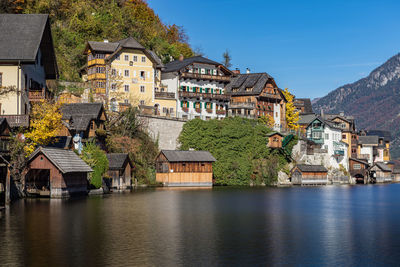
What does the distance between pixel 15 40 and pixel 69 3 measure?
55.0 m

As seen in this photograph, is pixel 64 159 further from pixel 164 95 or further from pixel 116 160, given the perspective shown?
pixel 164 95

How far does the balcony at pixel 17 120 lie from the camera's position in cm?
5253

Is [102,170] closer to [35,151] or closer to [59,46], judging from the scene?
[35,151]

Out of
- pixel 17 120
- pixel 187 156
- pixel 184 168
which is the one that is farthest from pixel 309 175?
pixel 17 120

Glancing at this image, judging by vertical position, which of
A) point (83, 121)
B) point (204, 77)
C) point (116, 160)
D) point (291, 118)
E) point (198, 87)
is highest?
point (204, 77)

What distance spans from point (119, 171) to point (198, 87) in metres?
37.5

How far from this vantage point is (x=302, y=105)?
486 ft

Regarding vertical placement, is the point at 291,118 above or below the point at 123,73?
below

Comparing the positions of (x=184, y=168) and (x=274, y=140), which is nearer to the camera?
(x=184, y=168)

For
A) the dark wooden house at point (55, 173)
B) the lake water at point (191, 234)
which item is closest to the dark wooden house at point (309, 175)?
the lake water at point (191, 234)

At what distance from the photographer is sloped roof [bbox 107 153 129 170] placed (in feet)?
225

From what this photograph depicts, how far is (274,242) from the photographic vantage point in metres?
33.4

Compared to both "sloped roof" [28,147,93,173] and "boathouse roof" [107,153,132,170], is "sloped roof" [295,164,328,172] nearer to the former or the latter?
"boathouse roof" [107,153,132,170]

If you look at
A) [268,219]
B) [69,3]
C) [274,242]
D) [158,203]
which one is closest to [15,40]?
[158,203]
